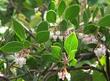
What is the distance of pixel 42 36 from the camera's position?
50.6 inches

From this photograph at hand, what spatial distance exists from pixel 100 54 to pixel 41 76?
0.65 ft

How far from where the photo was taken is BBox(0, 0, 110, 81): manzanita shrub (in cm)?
128

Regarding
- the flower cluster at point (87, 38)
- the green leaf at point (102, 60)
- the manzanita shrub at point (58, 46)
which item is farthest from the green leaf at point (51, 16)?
the green leaf at point (102, 60)

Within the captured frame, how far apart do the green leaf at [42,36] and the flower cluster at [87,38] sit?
0.12 meters

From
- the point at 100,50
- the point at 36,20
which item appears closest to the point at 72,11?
the point at 100,50

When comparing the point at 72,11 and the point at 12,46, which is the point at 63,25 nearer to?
the point at 72,11

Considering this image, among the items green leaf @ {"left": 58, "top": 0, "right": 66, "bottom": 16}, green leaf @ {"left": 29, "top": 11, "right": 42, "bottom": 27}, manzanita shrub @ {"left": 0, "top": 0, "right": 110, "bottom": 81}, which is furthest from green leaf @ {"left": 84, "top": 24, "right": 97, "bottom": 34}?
green leaf @ {"left": 29, "top": 11, "right": 42, "bottom": 27}

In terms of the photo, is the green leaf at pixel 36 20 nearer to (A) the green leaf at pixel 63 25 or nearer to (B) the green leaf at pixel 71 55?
(A) the green leaf at pixel 63 25

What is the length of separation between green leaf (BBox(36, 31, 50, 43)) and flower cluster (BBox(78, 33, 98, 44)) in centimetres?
12

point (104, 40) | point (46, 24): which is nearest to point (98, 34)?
point (104, 40)

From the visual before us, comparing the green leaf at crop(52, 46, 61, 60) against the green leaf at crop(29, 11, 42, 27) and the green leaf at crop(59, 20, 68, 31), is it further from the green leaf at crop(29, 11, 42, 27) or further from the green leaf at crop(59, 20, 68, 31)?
the green leaf at crop(29, 11, 42, 27)

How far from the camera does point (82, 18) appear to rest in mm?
1396

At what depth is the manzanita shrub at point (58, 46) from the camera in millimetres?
1280

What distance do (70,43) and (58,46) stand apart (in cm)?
8
